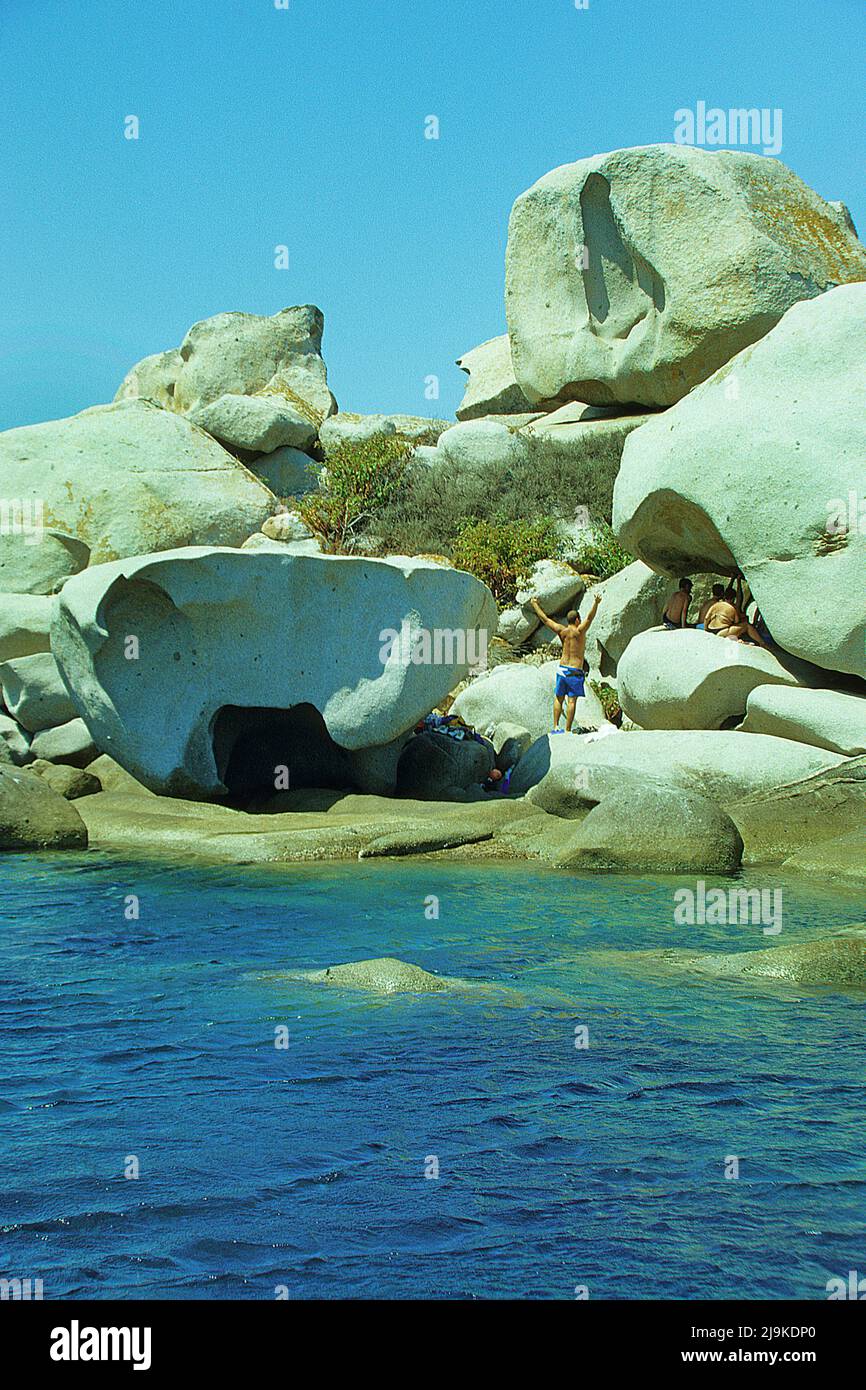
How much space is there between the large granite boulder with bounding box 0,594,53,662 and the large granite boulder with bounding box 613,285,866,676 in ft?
24.0

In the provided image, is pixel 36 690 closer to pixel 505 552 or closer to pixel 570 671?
pixel 570 671

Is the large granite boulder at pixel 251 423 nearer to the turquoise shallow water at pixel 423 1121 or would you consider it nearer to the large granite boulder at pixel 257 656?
the large granite boulder at pixel 257 656

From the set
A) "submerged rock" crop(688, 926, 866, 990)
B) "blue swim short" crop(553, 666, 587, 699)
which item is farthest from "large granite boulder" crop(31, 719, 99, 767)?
"submerged rock" crop(688, 926, 866, 990)

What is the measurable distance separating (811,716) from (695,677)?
5.22ft

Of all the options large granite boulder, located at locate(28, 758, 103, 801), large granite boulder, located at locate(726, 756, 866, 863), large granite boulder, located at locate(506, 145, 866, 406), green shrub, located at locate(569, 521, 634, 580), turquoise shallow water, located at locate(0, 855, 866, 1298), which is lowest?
turquoise shallow water, located at locate(0, 855, 866, 1298)

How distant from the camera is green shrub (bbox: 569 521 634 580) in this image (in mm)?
21819

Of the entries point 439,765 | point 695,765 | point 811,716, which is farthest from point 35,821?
point 811,716

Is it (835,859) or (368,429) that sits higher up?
(368,429)

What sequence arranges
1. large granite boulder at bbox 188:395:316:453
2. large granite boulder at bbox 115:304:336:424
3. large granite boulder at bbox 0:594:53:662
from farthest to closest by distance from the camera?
1. large granite boulder at bbox 115:304:336:424
2. large granite boulder at bbox 188:395:316:453
3. large granite boulder at bbox 0:594:53:662

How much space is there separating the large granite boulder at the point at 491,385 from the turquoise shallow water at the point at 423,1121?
22519 millimetres

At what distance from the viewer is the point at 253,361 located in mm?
31859

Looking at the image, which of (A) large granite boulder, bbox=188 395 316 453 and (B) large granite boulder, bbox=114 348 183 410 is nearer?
(A) large granite boulder, bbox=188 395 316 453
